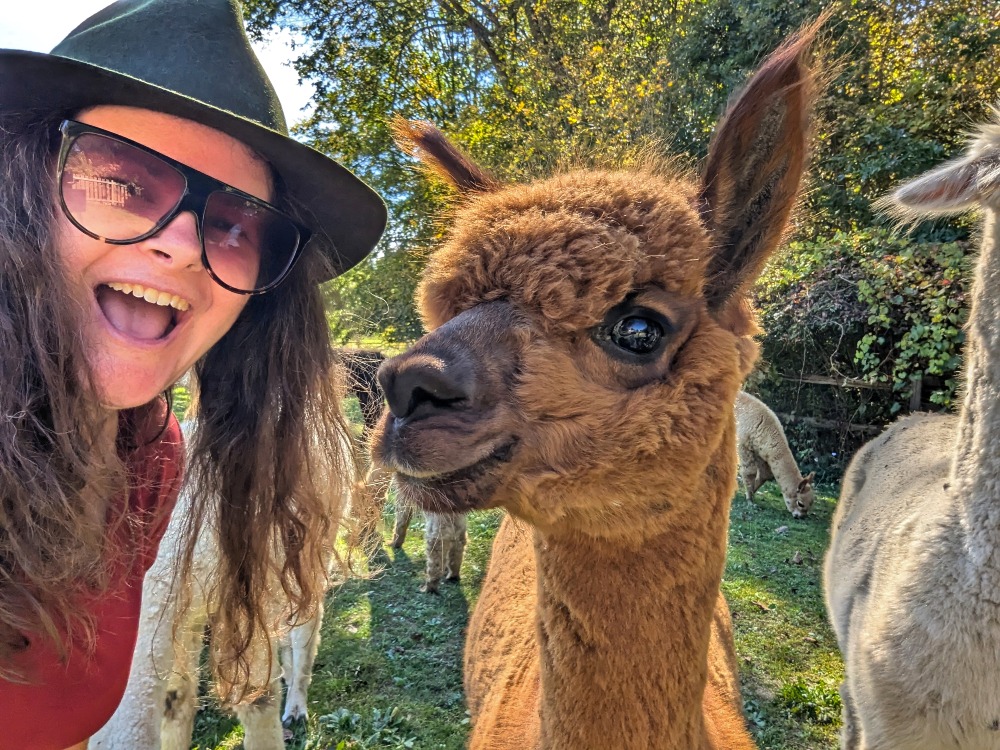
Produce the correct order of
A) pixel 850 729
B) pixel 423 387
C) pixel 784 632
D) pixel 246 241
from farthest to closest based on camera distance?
pixel 784 632 < pixel 850 729 < pixel 246 241 < pixel 423 387

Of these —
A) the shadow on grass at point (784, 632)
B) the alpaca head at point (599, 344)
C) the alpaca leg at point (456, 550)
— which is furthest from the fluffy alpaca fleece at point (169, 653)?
the shadow on grass at point (784, 632)

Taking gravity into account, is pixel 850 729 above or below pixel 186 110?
below

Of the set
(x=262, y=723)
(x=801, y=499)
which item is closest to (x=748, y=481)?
(x=801, y=499)

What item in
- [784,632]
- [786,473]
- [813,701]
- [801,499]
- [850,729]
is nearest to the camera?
[850,729]

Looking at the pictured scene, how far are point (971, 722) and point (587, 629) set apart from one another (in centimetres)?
161

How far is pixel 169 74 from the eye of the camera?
1165mm

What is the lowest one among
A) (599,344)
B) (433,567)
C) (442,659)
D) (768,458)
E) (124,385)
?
(442,659)

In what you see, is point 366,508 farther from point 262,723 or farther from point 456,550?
point 456,550

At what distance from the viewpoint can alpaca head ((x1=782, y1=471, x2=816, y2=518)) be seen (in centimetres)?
688

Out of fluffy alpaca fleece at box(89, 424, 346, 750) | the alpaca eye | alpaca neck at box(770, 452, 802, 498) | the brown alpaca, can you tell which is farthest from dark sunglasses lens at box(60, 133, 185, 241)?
alpaca neck at box(770, 452, 802, 498)

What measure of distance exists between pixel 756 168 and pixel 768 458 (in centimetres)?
679

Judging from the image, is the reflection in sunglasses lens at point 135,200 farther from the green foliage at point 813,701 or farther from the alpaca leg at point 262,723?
the green foliage at point 813,701

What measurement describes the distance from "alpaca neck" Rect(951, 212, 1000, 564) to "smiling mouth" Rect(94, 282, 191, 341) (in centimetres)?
258

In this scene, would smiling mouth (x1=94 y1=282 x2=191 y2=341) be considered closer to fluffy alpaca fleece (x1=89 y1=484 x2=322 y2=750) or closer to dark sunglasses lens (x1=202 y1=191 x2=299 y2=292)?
dark sunglasses lens (x1=202 y1=191 x2=299 y2=292)
